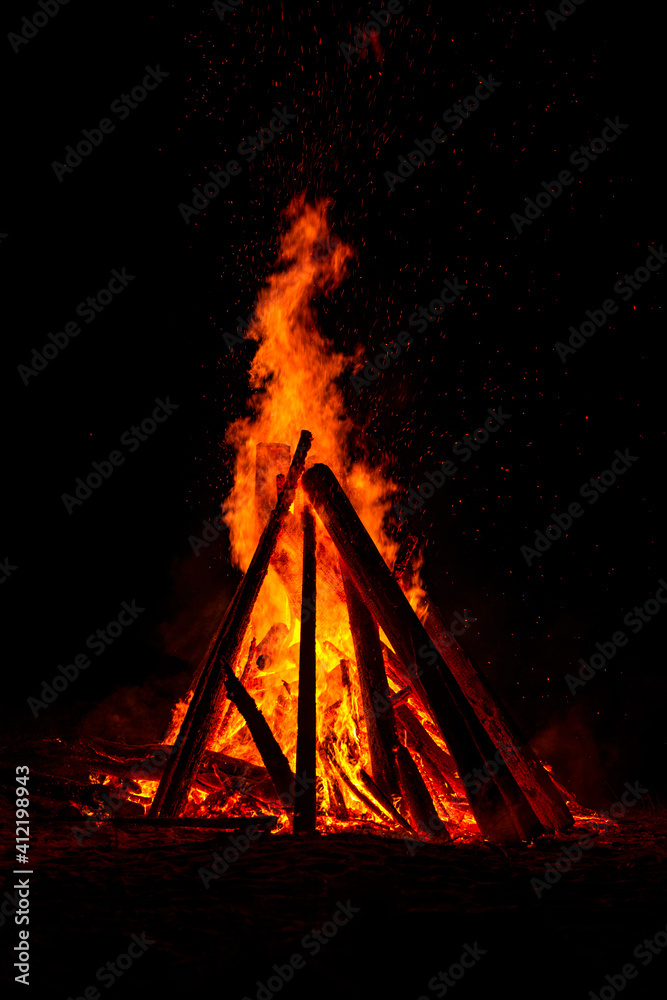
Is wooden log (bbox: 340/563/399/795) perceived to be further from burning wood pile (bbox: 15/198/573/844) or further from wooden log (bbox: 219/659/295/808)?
wooden log (bbox: 219/659/295/808)

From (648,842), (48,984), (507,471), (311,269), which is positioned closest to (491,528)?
(507,471)

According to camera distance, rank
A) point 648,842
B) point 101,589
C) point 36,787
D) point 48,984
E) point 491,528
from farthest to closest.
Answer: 1. point 101,589
2. point 491,528
3. point 36,787
4. point 648,842
5. point 48,984

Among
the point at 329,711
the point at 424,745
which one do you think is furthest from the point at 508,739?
the point at 329,711

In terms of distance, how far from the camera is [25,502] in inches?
663

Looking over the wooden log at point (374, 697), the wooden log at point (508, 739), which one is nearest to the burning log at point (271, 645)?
the wooden log at point (374, 697)

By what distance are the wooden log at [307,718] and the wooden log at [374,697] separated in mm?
560

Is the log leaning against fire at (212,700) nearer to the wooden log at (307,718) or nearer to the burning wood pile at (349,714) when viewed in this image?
the burning wood pile at (349,714)

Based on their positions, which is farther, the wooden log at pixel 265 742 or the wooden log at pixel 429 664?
the wooden log at pixel 265 742

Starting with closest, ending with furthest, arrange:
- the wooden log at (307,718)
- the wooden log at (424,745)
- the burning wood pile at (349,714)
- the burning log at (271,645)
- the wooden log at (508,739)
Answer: the wooden log at (307,718) < the burning wood pile at (349,714) < the wooden log at (508,739) < the wooden log at (424,745) < the burning log at (271,645)

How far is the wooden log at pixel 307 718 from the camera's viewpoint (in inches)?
180

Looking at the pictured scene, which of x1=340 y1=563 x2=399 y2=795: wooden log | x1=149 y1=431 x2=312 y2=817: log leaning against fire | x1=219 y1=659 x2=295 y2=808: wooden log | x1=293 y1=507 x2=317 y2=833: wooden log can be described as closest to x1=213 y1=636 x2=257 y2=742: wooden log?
x1=149 y1=431 x2=312 y2=817: log leaning against fire

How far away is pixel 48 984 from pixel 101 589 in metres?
15.7

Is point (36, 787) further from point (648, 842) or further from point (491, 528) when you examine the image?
point (491, 528)

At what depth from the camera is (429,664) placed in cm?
517
